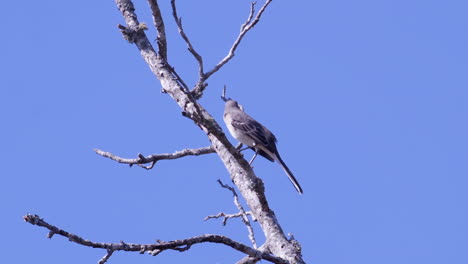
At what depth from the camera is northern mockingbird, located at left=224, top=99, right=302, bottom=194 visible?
9.27 metres

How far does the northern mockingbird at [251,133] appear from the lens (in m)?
9.27

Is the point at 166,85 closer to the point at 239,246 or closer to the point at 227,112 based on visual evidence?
the point at 239,246

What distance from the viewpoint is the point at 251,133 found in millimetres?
9695

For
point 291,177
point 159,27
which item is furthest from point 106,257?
point 291,177

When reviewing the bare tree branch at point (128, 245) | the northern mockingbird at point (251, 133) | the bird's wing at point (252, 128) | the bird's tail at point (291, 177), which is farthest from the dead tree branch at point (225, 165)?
the bird's wing at point (252, 128)

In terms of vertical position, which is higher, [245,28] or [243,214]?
[245,28]

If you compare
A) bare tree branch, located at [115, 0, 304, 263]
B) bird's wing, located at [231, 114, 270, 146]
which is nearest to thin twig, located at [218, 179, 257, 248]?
bare tree branch, located at [115, 0, 304, 263]

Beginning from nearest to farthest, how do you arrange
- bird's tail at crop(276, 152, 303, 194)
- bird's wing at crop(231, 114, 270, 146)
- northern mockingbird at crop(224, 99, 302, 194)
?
bird's tail at crop(276, 152, 303, 194) < northern mockingbird at crop(224, 99, 302, 194) < bird's wing at crop(231, 114, 270, 146)

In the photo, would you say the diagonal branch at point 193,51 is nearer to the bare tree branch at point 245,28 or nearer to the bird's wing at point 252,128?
the bare tree branch at point 245,28

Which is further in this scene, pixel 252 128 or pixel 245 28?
pixel 252 128

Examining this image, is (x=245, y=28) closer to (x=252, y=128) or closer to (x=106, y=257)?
(x=106, y=257)

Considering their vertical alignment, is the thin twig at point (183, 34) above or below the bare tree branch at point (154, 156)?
above

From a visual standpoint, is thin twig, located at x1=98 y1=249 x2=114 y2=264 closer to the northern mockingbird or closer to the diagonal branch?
the diagonal branch

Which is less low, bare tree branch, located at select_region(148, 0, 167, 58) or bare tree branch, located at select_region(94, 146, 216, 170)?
bare tree branch, located at select_region(148, 0, 167, 58)
